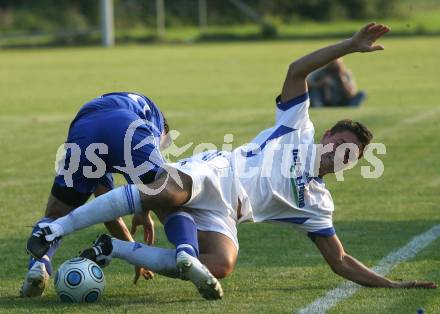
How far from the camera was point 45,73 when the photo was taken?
29.5 metres

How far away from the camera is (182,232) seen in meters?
6.29

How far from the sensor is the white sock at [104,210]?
6.10 meters

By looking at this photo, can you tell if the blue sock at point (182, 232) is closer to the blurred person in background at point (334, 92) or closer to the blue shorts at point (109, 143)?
the blue shorts at point (109, 143)

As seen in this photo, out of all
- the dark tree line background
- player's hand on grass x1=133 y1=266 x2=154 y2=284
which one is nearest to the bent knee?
player's hand on grass x1=133 y1=266 x2=154 y2=284

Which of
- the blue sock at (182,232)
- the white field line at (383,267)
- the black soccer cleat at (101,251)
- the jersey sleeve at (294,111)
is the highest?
the jersey sleeve at (294,111)

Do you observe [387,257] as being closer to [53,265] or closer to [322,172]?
[322,172]

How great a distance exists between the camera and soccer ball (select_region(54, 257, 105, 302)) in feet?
20.5

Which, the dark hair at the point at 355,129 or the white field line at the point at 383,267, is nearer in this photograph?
the white field line at the point at 383,267

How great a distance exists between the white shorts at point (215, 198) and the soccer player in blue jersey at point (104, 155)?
31cm

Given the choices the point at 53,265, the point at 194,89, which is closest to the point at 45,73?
the point at 194,89

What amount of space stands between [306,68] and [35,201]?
456 cm

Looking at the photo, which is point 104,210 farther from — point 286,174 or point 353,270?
point 353,270

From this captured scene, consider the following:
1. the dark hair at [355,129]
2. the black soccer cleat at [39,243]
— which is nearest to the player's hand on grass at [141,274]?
the black soccer cleat at [39,243]

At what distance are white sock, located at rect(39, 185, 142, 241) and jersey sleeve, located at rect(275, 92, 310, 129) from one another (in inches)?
44.8
